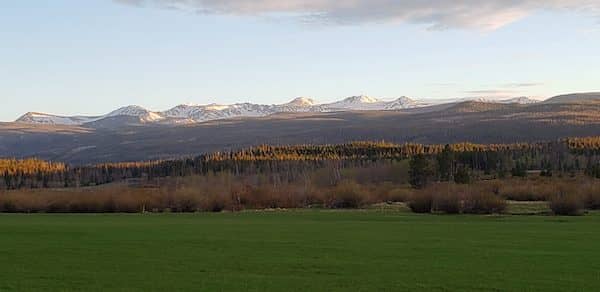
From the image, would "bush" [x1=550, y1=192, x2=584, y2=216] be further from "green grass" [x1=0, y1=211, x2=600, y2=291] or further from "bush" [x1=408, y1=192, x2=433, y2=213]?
"green grass" [x1=0, y1=211, x2=600, y2=291]

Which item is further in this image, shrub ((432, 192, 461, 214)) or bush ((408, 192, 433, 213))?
bush ((408, 192, 433, 213))

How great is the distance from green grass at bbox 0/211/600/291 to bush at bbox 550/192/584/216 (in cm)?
2828

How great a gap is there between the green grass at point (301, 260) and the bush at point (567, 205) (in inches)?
1113

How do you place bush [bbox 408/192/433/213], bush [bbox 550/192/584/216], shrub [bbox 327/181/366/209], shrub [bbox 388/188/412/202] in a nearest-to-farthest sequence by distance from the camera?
bush [bbox 550/192/584/216]
bush [bbox 408/192/433/213]
shrub [bbox 327/181/366/209]
shrub [bbox 388/188/412/202]

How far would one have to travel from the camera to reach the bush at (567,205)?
79.9 meters

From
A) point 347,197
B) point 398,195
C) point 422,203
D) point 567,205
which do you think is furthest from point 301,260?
point 398,195

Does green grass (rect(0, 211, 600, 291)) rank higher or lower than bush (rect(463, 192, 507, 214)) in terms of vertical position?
higher

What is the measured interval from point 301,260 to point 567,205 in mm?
53794

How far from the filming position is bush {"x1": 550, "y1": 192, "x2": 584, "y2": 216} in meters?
79.9

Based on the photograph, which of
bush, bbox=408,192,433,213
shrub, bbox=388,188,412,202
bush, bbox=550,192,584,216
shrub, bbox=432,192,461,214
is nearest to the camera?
bush, bbox=550,192,584,216

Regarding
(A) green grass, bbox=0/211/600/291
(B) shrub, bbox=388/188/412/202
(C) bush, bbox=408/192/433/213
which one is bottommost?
(B) shrub, bbox=388/188/412/202

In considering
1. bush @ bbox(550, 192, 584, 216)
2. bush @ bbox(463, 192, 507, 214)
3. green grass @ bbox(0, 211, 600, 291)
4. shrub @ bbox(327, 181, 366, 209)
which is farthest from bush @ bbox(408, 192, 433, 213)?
green grass @ bbox(0, 211, 600, 291)

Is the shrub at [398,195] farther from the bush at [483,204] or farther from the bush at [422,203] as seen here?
the bush at [483,204]

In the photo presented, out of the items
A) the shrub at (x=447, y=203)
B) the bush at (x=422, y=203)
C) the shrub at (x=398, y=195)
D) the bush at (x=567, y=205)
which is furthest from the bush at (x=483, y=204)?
the shrub at (x=398, y=195)
